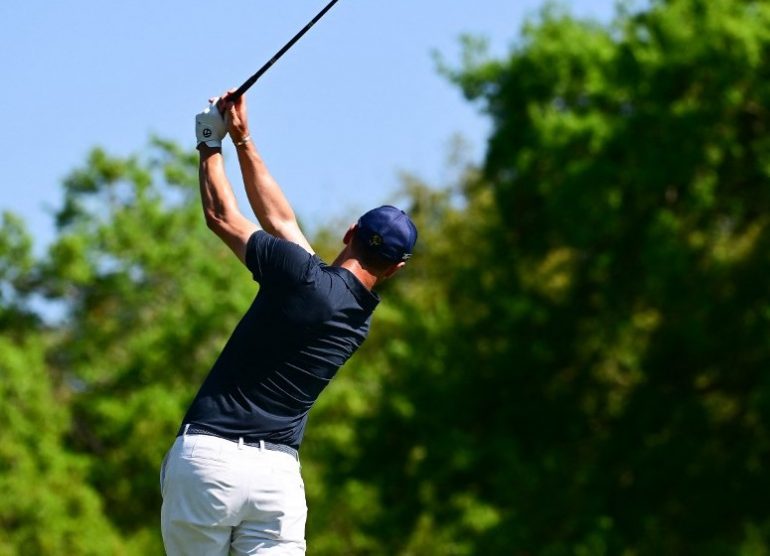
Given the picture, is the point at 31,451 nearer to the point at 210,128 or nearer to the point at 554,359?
the point at 554,359

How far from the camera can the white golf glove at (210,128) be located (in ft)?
19.9

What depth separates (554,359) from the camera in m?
26.6

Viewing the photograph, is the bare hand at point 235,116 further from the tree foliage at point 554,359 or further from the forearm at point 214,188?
the tree foliage at point 554,359

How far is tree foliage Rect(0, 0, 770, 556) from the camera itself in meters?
24.4

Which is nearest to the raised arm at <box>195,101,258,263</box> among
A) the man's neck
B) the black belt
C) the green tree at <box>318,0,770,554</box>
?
the man's neck

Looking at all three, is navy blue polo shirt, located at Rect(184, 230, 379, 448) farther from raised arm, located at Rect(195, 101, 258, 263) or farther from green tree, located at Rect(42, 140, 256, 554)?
green tree, located at Rect(42, 140, 256, 554)

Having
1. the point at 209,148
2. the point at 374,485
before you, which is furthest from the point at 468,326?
the point at 209,148

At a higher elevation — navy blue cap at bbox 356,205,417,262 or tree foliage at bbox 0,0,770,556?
tree foliage at bbox 0,0,770,556

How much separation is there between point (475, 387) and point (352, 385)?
290 inches

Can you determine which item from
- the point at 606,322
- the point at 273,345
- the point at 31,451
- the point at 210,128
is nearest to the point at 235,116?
the point at 210,128

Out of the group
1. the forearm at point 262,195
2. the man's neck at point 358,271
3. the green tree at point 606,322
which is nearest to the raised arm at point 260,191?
the forearm at point 262,195

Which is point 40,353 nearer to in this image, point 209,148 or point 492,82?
point 492,82

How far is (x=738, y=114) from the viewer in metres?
25.0

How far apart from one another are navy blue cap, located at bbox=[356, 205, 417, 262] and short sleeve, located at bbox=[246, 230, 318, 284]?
1.11ft
